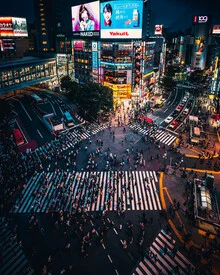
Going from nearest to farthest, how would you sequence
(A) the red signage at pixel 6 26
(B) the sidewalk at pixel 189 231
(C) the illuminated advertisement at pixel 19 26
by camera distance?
(B) the sidewalk at pixel 189 231 → (A) the red signage at pixel 6 26 → (C) the illuminated advertisement at pixel 19 26

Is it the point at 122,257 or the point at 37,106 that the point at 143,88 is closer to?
the point at 37,106

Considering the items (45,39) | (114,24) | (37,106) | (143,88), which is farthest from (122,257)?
(45,39)

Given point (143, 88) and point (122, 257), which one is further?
point (143, 88)

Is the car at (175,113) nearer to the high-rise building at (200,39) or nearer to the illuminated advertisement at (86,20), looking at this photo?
the illuminated advertisement at (86,20)

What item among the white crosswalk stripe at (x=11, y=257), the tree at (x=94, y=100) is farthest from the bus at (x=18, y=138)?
the white crosswalk stripe at (x=11, y=257)

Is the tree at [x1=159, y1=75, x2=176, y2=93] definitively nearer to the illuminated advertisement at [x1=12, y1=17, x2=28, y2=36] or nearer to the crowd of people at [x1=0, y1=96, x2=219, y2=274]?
the crowd of people at [x1=0, y1=96, x2=219, y2=274]

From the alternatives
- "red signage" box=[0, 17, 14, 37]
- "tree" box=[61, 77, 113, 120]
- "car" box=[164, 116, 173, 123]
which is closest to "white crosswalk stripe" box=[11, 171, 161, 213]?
"tree" box=[61, 77, 113, 120]
